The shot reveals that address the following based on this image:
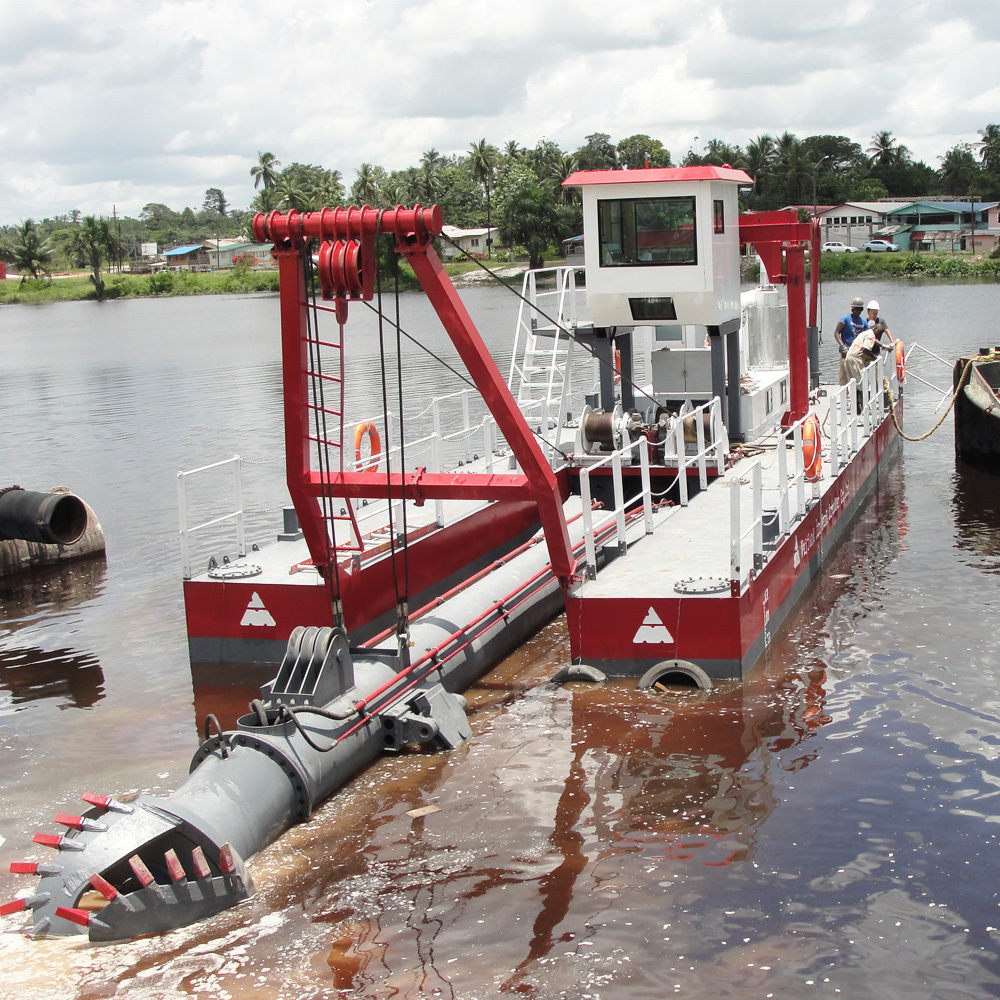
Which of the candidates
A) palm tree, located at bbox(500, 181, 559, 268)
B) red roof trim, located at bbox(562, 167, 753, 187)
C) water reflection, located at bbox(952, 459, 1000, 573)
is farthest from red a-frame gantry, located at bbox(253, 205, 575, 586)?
palm tree, located at bbox(500, 181, 559, 268)

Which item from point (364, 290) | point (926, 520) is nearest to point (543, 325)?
point (926, 520)

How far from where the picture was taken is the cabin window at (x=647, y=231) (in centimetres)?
1428

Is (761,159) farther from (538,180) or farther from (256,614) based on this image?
A: (256,614)

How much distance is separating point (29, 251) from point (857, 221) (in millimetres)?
79857

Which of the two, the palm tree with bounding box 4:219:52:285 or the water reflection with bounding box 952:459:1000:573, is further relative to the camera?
the palm tree with bounding box 4:219:52:285

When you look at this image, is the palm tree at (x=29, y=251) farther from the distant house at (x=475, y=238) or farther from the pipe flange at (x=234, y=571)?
the pipe flange at (x=234, y=571)

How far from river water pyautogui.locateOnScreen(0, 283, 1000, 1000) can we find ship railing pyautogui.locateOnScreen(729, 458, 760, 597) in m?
0.92

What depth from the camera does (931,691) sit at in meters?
10.2

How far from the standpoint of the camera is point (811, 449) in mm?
13062

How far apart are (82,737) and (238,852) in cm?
360

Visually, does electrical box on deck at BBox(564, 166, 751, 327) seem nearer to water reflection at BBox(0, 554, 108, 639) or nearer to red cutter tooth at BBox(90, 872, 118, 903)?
water reflection at BBox(0, 554, 108, 639)

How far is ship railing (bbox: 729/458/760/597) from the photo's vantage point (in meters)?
9.81

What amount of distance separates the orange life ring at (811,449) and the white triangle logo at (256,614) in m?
5.78

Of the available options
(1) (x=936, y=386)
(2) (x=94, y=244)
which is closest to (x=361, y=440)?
(1) (x=936, y=386)
